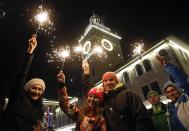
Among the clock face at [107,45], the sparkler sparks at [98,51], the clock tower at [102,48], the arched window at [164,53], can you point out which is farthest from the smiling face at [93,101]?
the clock face at [107,45]

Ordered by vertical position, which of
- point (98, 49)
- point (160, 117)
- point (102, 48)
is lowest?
point (160, 117)

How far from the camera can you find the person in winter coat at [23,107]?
3.41 meters

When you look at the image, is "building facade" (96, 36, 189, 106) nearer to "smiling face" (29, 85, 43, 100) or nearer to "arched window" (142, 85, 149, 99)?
"arched window" (142, 85, 149, 99)

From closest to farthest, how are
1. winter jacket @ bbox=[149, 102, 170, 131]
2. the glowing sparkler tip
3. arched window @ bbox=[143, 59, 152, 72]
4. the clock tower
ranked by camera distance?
winter jacket @ bbox=[149, 102, 170, 131] < arched window @ bbox=[143, 59, 152, 72] < the clock tower < the glowing sparkler tip

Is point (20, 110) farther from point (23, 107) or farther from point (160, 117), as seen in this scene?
point (160, 117)

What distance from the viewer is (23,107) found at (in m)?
3.78

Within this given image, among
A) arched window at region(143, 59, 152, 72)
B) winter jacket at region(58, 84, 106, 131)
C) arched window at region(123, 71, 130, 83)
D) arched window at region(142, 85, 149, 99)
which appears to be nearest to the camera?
winter jacket at region(58, 84, 106, 131)

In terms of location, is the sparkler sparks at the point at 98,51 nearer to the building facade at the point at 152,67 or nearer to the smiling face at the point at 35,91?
the building facade at the point at 152,67

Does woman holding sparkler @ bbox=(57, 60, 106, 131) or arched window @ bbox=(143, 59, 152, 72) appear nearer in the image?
woman holding sparkler @ bbox=(57, 60, 106, 131)

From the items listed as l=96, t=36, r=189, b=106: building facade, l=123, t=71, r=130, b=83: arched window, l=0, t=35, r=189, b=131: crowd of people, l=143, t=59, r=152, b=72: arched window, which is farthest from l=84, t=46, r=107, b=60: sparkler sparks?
l=0, t=35, r=189, b=131: crowd of people

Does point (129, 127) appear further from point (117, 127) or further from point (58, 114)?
point (58, 114)

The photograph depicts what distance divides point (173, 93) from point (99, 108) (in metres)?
2.41

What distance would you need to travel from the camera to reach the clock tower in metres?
40.5

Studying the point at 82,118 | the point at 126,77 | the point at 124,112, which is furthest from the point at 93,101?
the point at 126,77
